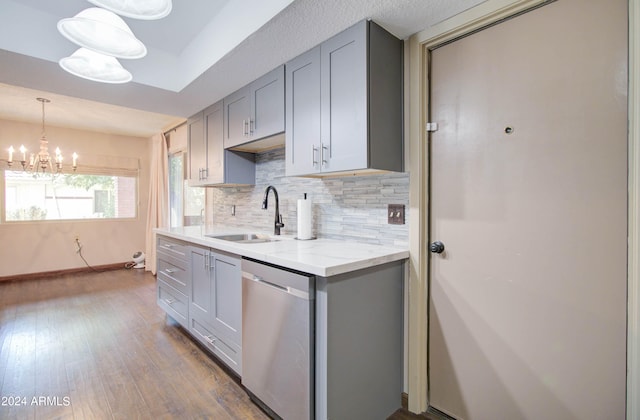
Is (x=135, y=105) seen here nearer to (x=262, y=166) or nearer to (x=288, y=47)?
(x=262, y=166)

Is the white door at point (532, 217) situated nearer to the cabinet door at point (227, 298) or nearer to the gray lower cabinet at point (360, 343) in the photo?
the gray lower cabinet at point (360, 343)

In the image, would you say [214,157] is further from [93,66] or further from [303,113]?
[303,113]

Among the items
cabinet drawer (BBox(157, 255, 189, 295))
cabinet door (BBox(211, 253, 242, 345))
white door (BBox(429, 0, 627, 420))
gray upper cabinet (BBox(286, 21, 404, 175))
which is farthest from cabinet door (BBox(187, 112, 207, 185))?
white door (BBox(429, 0, 627, 420))

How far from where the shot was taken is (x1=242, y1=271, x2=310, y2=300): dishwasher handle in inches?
53.8

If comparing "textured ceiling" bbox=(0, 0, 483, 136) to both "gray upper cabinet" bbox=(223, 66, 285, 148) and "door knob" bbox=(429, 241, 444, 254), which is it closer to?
"gray upper cabinet" bbox=(223, 66, 285, 148)

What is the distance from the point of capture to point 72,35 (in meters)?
Answer: 1.45

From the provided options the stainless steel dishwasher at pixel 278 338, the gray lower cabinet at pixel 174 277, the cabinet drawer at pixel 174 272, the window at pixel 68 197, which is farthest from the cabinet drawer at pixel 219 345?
the window at pixel 68 197

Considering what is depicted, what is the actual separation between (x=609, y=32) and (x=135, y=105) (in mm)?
3561

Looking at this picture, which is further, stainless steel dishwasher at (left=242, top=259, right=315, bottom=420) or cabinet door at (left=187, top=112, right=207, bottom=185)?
cabinet door at (left=187, top=112, right=207, bottom=185)

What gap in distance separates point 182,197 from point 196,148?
6.08 feet

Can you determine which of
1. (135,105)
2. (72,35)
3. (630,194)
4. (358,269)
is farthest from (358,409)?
(135,105)

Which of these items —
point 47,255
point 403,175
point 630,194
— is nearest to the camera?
point 630,194

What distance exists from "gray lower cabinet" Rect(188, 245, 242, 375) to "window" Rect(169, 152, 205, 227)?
212 cm

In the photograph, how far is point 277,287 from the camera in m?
1.53
